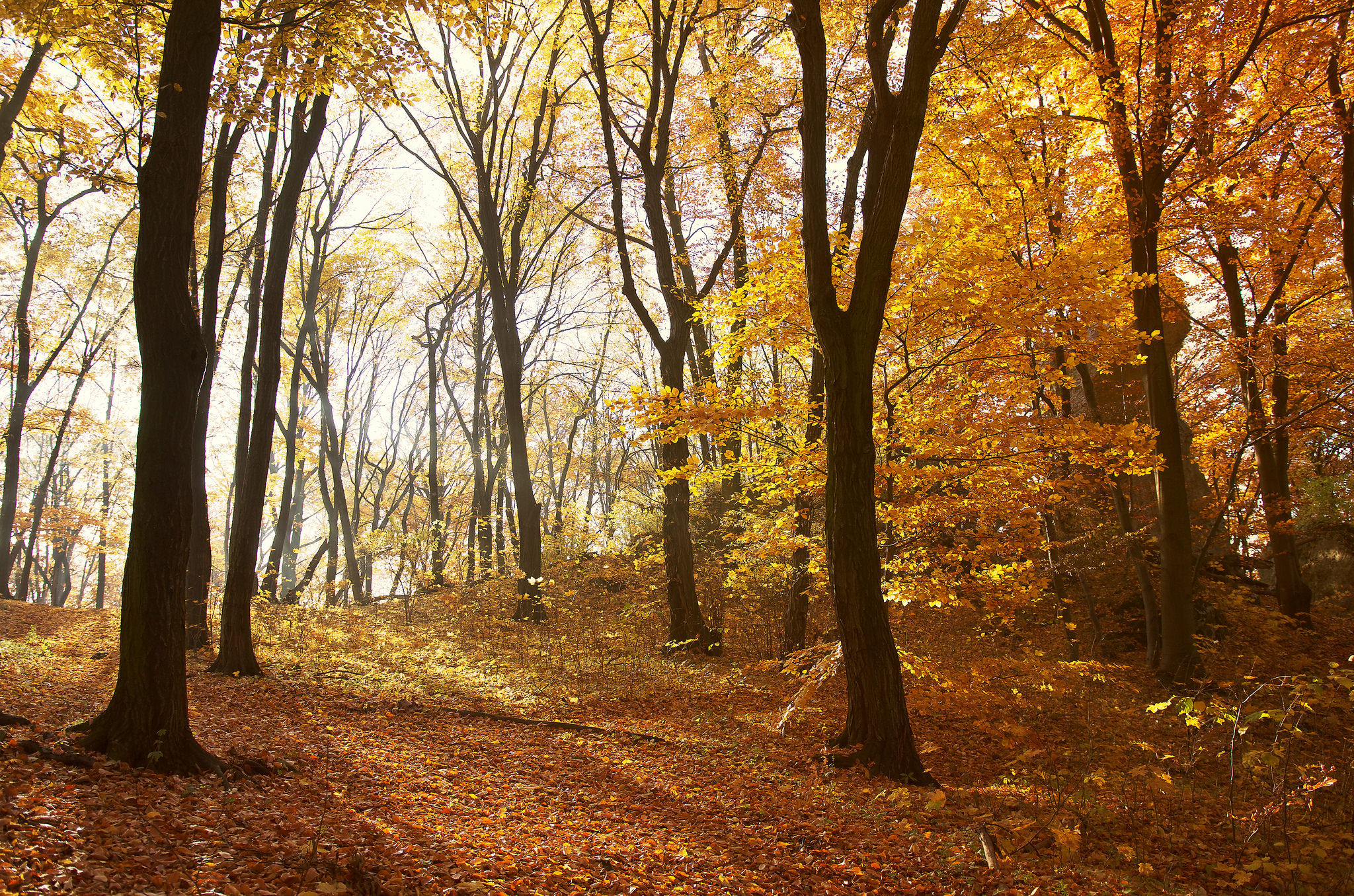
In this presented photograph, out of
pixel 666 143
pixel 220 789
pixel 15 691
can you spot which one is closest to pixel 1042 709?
pixel 220 789

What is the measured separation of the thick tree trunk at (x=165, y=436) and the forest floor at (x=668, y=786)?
37 cm

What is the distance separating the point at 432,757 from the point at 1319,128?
40.7 ft

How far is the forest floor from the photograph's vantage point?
3.40 meters

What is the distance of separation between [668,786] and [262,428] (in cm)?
664

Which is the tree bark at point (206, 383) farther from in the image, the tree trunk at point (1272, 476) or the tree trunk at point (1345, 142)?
the tree trunk at point (1272, 476)

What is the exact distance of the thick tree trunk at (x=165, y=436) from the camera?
14.2 feet

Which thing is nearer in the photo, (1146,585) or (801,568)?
(801,568)

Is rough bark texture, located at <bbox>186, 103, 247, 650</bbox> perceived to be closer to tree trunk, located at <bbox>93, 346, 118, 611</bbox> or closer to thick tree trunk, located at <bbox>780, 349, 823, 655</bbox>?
thick tree trunk, located at <bbox>780, 349, 823, 655</bbox>

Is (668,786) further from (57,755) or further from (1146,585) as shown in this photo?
(1146,585)

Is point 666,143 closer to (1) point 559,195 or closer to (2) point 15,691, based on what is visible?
(1) point 559,195

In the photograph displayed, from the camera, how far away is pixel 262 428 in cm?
838

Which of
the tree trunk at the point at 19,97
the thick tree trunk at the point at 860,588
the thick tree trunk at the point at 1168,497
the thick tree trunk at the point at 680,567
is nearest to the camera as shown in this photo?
the thick tree trunk at the point at 860,588

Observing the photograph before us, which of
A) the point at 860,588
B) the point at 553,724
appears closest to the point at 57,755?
the point at 553,724

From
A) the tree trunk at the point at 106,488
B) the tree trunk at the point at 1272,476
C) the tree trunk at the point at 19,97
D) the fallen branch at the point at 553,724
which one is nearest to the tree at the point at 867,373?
the fallen branch at the point at 553,724
